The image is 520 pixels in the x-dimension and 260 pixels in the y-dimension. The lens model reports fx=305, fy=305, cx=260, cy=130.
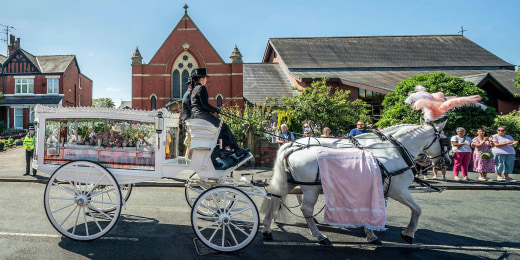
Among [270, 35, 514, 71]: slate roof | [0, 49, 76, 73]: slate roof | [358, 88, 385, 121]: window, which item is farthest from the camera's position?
[0, 49, 76, 73]: slate roof

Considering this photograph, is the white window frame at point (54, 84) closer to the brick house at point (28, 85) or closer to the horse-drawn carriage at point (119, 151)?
the brick house at point (28, 85)

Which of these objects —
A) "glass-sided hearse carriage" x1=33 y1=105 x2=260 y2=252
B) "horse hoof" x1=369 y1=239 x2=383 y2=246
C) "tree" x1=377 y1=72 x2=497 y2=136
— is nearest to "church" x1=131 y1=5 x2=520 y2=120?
"tree" x1=377 y1=72 x2=497 y2=136

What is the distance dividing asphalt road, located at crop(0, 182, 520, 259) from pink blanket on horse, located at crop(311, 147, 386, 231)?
19.7 inches

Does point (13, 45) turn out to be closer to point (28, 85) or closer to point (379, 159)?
point (28, 85)

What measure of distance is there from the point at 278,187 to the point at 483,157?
30.0ft

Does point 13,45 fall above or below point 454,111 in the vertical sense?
above

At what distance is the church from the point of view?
71.1 feet

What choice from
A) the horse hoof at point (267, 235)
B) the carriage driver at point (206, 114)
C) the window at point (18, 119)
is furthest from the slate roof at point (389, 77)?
the window at point (18, 119)

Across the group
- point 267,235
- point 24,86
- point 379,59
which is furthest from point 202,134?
point 24,86

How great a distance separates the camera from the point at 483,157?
33.1ft

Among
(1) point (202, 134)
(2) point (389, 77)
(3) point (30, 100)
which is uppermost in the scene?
(2) point (389, 77)

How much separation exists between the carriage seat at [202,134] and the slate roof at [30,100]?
95.8 feet

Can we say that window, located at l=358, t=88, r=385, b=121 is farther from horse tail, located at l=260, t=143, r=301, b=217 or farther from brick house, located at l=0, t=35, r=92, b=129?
brick house, located at l=0, t=35, r=92, b=129

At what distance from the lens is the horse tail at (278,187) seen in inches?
173
